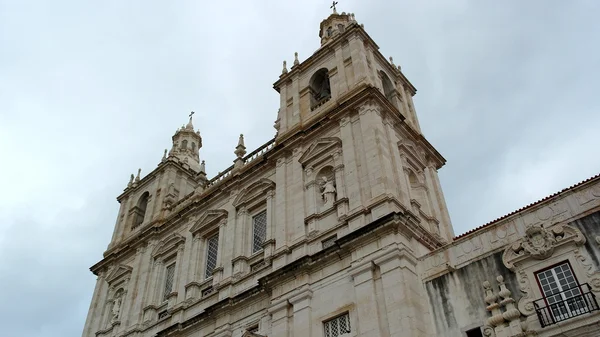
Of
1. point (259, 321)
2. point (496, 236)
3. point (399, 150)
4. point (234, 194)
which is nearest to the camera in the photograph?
point (496, 236)

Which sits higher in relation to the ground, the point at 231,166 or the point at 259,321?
the point at 231,166

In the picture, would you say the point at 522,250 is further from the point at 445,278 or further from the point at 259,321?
the point at 259,321

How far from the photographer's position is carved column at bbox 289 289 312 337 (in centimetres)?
1778

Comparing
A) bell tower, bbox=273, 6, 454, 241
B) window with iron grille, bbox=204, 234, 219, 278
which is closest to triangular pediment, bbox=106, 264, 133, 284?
window with iron grille, bbox=204, 234, 219, 278

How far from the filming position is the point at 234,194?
25.9 m

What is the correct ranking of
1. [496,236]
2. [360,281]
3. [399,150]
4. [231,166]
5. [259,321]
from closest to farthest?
[496,236]
[360,281]
[259,321]
[399,150]
[231,166]

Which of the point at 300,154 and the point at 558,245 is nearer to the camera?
the point at 558,245

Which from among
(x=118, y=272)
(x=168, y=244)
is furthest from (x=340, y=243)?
(x=118, y=272)

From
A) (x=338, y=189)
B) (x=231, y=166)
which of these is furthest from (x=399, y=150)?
(x=231, y=166)

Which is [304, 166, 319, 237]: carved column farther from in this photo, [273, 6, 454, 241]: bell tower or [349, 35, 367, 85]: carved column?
[349, 35, 367, 85]: carved column

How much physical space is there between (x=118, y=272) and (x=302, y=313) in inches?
598

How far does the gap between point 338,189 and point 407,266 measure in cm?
511

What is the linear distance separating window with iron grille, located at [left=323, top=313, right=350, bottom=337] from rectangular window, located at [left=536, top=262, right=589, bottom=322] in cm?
591

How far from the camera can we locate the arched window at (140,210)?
3347cm
